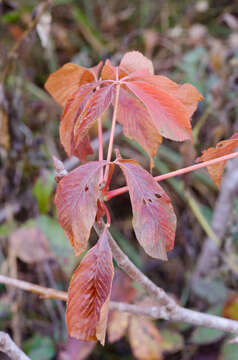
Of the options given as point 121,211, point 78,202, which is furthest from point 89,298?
point 121,211

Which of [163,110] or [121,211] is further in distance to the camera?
[121,211]

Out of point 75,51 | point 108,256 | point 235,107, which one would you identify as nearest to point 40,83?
point 75,51

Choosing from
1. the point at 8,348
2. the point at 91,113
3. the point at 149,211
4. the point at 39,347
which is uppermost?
the point at 91,113

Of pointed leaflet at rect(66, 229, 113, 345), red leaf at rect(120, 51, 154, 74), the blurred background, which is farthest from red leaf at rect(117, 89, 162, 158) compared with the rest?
the blurred background

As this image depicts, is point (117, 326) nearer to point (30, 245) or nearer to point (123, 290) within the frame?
point (123, 290)

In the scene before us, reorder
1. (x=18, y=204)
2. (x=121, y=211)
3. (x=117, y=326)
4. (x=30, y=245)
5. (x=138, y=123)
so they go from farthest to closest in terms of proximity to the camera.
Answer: (x=121, y=211)
(x=18, y=204)
(x=30, y=245)
(x=117, y=326)
(x=138, y=123)

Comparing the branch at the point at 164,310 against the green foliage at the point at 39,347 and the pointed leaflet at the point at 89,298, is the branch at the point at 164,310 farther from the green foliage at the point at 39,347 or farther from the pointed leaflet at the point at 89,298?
the green foliage at the point at 39,347
